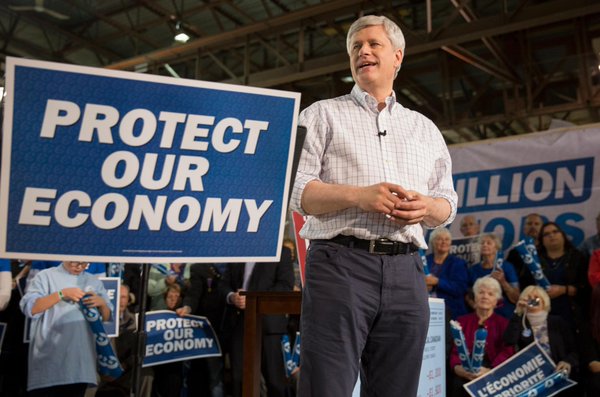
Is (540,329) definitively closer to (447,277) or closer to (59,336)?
(447,277)

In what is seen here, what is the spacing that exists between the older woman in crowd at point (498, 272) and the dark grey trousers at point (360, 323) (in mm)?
3045

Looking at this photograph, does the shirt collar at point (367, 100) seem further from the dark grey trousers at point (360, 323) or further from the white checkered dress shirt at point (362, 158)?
the dark grey trousers at point (360, 323)

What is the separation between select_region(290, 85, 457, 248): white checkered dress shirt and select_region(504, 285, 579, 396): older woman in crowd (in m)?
2.72

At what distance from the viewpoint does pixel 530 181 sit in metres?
4.60

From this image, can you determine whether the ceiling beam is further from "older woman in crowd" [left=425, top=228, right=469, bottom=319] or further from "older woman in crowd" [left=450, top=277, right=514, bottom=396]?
"older woman in crowd" [left=450, top=277, right=514, bottom=396]

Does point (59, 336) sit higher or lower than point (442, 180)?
lower

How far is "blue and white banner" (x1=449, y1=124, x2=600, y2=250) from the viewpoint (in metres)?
4.35

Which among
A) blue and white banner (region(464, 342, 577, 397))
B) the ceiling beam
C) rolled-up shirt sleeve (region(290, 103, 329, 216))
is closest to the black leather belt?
rolled-up shirt sleeve (region(290, 103, 329, 216))

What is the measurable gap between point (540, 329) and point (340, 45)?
556cm

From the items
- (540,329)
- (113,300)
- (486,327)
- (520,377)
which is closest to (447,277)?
(486,327)

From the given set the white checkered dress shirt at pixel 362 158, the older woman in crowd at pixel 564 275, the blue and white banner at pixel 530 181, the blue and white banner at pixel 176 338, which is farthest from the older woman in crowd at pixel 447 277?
the white checkered dress shirt at pixel 362 158

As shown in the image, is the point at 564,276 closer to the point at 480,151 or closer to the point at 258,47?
the point at 480,151

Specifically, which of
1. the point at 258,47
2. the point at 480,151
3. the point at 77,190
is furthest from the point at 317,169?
the point at 258,47

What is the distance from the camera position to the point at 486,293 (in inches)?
163
